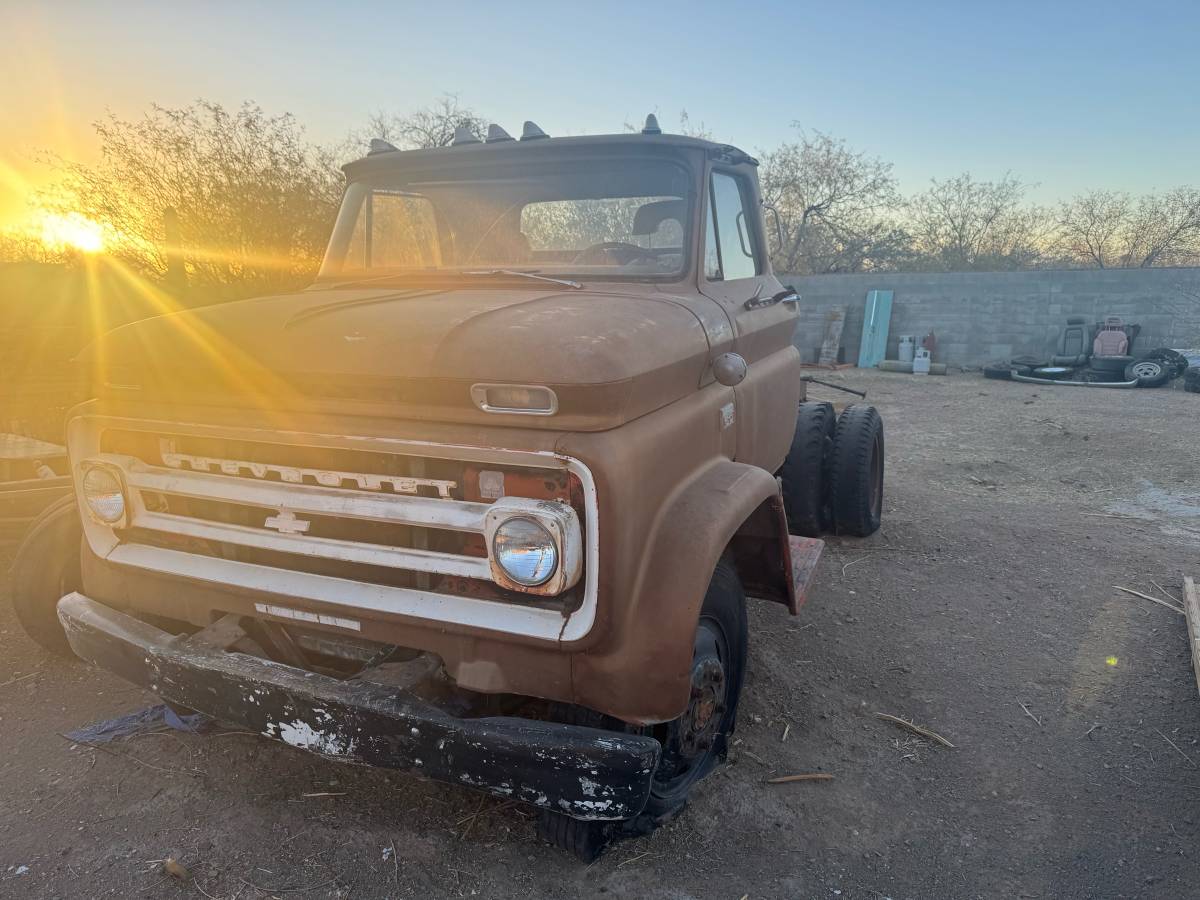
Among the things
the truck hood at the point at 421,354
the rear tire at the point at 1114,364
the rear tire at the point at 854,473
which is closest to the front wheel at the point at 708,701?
the truck hood at the point at 421,354

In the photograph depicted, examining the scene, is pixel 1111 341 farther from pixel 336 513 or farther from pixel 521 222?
pixel 336 513

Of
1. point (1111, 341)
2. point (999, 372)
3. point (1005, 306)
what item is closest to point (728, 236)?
point (999, 372)

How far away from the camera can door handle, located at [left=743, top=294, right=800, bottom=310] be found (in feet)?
10.7

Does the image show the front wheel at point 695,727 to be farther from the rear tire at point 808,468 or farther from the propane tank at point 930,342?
the propane tank at point 930,342

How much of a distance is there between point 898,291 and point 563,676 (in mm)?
15574

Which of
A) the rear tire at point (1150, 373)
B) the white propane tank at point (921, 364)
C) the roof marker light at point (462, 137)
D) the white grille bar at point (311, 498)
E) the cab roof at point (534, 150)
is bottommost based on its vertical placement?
the white propane tank at point (921, 364)

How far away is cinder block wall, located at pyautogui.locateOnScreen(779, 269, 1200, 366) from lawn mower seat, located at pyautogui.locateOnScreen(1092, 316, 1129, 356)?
14.7 inches

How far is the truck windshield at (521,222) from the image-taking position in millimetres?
3031

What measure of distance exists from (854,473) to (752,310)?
2038 millimetres

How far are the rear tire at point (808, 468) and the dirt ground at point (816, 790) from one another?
1.78 ft

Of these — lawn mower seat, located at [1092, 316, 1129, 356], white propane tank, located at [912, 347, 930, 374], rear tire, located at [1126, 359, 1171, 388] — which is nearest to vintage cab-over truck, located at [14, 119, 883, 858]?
rear tire, located at [1126, 359, 1171, 388]

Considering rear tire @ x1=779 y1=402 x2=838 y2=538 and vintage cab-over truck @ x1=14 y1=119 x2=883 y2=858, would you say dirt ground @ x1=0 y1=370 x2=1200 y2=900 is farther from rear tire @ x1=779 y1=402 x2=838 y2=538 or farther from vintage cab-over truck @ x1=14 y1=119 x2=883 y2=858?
rear tire @ x1=779 y1=402 x2=838 y2=538

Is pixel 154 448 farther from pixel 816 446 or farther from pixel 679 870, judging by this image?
pixel 816 446

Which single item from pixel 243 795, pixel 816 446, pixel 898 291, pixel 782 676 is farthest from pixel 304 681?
pixel 898 291
